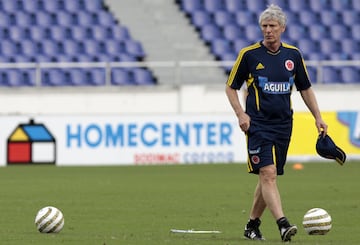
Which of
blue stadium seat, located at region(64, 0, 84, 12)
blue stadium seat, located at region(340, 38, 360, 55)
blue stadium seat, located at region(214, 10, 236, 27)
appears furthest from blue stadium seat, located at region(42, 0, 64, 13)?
blue stadium seat, located at region(340, 38, 360, 55)

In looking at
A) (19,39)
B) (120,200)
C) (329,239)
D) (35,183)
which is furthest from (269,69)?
(19,39)

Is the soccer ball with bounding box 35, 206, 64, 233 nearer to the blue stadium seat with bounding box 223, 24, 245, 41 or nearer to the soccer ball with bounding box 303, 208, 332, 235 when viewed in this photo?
the soccer ball with bounding box 303, 208, 332, 235

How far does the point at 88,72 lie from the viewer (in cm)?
2792

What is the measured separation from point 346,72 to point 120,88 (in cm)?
665

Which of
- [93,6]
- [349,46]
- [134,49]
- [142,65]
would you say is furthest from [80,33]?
[349,46]

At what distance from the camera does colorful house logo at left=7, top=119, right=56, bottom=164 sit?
81.4ft

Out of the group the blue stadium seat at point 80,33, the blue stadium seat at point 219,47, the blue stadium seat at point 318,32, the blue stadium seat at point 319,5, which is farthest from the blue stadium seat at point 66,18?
the blue stadium seat at point 319,5

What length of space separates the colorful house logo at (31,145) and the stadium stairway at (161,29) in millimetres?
5500

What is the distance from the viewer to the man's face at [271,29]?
9953 mm

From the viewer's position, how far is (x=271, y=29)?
32.8ft

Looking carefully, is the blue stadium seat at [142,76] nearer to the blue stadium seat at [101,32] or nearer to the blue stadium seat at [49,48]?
the blue stadium seat at [101,32]

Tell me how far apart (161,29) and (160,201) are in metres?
15.7

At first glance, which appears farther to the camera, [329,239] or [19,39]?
[19,39]

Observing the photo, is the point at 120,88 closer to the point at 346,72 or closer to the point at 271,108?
the point at 346,72
